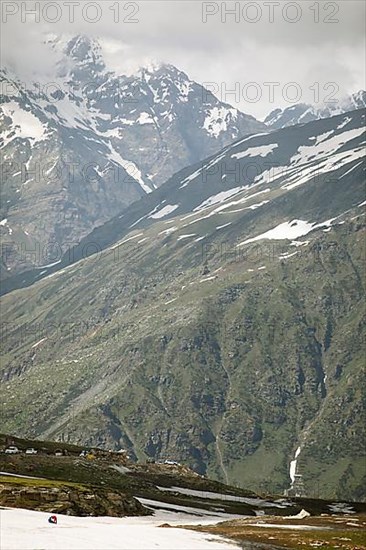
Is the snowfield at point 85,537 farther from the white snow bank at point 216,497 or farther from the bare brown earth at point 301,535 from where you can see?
the white snow bank at point 216,497

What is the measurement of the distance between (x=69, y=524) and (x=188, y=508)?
8108 cm

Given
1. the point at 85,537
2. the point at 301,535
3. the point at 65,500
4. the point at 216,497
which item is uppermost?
the point at 85,537

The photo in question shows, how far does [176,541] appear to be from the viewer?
65.8 m

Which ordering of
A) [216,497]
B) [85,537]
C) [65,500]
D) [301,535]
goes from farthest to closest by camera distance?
1. [216,497]
2. [65,500]
3. [301,535]
4. [85,537]

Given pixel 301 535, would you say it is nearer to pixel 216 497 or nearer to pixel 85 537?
pixel 85 537

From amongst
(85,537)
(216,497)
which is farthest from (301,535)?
(216,497)

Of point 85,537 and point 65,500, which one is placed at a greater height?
point 85,537

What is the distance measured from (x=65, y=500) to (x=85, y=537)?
43.8 meters

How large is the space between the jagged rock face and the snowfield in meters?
23.6

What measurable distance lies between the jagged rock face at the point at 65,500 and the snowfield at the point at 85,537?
23578 millimetres

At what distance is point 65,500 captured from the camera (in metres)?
103

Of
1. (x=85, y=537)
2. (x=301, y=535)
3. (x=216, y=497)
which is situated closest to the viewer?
(x=85, y=537)

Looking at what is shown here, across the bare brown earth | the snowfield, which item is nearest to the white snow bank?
the bare brown earth

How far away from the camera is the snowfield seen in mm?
57281
